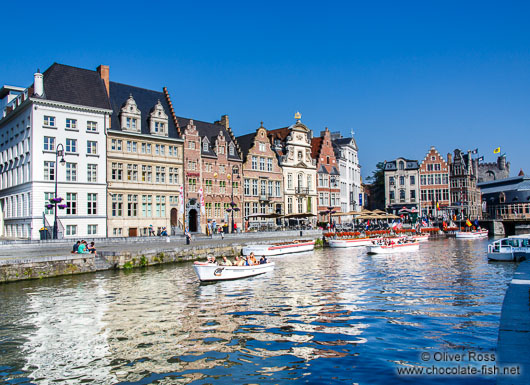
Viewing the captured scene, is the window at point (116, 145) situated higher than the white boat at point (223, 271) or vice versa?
the window at point (116, 145)

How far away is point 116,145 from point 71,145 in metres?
4.66

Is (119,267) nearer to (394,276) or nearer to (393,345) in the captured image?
(394,276)

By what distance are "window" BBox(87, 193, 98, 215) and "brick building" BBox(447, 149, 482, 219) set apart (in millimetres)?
67504

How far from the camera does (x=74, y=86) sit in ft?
154

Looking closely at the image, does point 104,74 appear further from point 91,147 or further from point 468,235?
point 468,235

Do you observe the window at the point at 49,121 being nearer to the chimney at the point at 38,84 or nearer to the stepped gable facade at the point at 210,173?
the chimney at the point at 38,84

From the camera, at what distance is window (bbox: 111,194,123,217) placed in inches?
1889

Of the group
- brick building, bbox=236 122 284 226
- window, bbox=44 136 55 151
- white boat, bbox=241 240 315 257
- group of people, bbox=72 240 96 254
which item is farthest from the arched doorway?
group of people, bbox=72 240 96 254

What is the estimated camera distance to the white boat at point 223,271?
24.3m

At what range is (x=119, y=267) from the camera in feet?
101

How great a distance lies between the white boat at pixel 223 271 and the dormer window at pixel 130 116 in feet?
92.8

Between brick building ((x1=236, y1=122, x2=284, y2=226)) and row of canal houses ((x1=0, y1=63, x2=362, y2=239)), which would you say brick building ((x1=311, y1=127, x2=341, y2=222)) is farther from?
brick building ((x1=236, y1=122, x2=284, y2=226))

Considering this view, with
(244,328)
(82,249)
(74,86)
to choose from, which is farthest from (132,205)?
(244,328)

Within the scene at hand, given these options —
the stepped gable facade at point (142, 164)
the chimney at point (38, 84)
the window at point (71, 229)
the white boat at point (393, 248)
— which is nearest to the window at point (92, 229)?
the window at point (71, 229)
